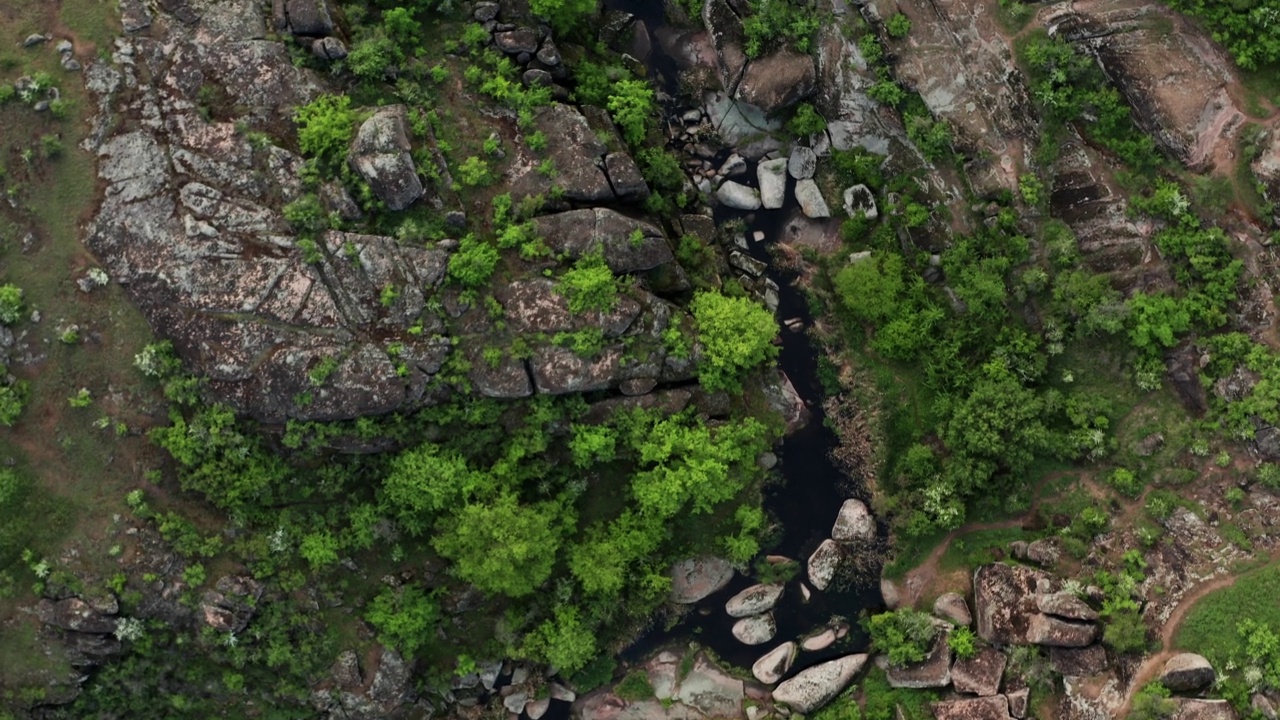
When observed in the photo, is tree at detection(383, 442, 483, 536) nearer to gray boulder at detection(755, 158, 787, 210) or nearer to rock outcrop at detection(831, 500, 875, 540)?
rock outcrop at detection(831, 500, 875, 540)

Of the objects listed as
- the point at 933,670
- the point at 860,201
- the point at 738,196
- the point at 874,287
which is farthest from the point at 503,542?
the point at 860,201

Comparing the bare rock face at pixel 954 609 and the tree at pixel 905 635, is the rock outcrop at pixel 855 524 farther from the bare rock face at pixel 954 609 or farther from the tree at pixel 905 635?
the bare rock face at pixel 954 609

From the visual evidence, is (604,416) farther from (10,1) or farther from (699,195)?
(10,1)

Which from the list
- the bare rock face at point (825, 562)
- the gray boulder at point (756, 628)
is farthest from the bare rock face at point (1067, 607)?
the gray boulder at point (756, 628)

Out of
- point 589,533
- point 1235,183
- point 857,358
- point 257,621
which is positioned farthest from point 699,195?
point 257,621

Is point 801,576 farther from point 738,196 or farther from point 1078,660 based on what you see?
point 738,196

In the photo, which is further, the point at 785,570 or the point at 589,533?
the point at 785,570

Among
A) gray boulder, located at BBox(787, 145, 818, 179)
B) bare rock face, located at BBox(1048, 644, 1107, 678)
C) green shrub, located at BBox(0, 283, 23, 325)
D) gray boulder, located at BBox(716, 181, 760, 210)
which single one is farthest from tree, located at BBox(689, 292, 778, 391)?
green shrub, located at BBox(0, 283, 23, 325)
